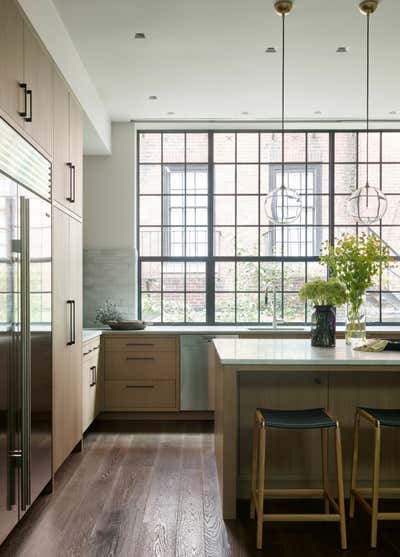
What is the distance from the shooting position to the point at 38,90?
324cm

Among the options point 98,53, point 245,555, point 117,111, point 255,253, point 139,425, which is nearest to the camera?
point 245,555

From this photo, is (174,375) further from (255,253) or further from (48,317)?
(48,317)

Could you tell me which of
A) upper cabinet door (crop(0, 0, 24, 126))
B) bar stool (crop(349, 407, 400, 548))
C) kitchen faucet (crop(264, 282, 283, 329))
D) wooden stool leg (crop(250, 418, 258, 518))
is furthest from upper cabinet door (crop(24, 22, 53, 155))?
kitchen faucet (crop(264, 282, 283, 329))

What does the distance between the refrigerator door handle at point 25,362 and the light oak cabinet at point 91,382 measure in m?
1.55

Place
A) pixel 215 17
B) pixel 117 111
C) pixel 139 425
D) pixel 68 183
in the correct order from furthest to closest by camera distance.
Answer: pixel 117 111, pixel 139 425, pixel 68 183, pixel 215 17

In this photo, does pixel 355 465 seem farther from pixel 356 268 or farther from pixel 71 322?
pixel 71 322

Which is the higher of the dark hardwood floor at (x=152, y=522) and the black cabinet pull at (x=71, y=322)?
the black cabinet pull at (x=71, y=322)

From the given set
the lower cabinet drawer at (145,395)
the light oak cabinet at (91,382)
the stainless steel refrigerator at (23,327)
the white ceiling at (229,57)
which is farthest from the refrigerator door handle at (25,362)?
the lower cabinet drawer at (145,395)

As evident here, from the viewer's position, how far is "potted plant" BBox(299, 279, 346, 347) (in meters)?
3.53

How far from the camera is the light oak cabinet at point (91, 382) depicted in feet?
15.1

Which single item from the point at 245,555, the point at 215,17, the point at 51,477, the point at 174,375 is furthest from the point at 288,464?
the point at 215,17

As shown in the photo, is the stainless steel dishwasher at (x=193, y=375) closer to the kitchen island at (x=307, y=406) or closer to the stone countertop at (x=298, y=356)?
the stone countertop at (x=298, y=356)

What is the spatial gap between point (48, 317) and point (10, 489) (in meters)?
1.07

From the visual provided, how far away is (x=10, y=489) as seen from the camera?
106 inches
